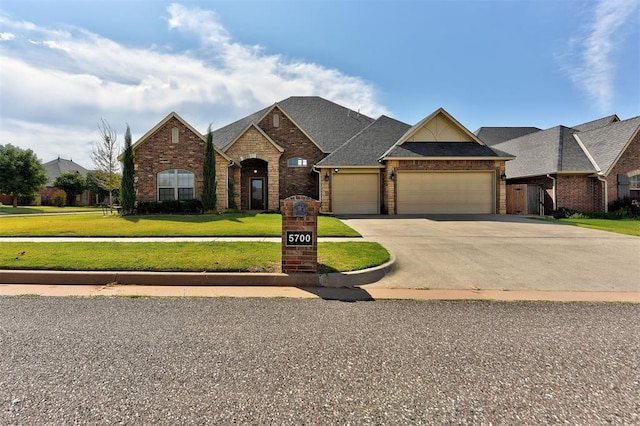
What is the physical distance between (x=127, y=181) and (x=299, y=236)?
48.6ft

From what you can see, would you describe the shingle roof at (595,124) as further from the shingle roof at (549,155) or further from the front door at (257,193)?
the front door at (257,193)

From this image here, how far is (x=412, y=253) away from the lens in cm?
762

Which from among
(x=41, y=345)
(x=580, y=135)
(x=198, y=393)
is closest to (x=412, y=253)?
(x=198, y=393)

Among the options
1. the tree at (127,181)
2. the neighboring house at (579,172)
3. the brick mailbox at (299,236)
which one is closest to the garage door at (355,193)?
the neighboring house at (579,172)

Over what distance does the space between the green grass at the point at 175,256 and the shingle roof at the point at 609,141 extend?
18.7m

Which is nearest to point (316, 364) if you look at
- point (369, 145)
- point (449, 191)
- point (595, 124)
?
point (449, 191)

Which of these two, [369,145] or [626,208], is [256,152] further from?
[626,208]

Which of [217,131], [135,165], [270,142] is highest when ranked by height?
[217,131]

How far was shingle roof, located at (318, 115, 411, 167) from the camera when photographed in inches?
721

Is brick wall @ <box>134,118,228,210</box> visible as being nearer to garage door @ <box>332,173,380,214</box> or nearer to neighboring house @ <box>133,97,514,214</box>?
neighboring house @ <box>133,97,514,214</box>

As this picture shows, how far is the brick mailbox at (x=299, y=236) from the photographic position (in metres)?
5.78

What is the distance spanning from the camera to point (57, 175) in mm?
41438

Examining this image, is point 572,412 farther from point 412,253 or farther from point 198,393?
point 412,253

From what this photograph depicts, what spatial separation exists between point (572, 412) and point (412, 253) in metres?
5.44
